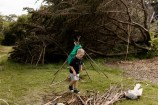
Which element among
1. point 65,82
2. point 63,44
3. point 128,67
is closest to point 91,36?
point 63,44

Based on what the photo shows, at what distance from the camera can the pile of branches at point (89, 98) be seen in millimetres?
7508

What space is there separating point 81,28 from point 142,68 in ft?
10.0

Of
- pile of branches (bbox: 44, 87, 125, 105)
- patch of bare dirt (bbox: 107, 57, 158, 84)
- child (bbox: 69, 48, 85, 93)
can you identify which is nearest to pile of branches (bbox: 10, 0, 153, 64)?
patch of bare dirt (bbox: 107, 57, 158, 84)

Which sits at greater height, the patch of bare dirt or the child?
the child

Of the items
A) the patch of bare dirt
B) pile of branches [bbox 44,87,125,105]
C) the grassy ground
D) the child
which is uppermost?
the child

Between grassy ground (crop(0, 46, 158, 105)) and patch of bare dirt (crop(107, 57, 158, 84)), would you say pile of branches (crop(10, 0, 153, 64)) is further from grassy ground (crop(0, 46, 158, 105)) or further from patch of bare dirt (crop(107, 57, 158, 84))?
grassy ground (crop(0, 46, 158, 105))

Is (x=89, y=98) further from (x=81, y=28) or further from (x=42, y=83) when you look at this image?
(x=81, y=28)

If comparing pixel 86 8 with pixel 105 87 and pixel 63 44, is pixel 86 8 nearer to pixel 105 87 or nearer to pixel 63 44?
pixel 63 44

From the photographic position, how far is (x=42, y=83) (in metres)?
10.1

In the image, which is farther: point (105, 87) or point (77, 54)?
point (105, 87)

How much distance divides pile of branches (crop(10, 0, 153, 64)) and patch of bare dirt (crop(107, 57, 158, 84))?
91cm

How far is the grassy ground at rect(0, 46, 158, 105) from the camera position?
825 cm

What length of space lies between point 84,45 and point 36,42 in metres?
2.18

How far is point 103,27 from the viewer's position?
1442cm
